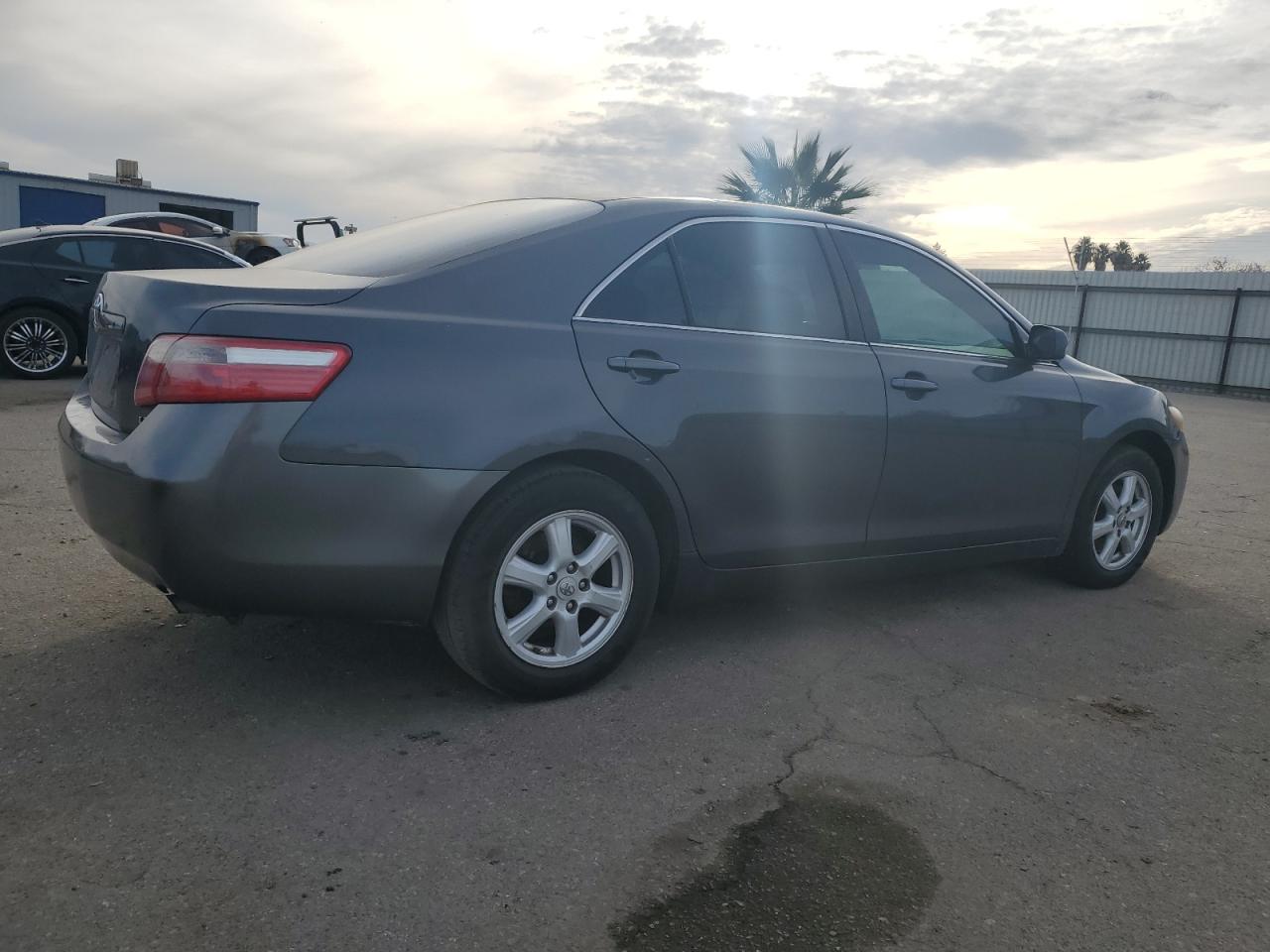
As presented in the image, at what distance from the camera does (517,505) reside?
311cm

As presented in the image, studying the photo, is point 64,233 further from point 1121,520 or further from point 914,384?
point 1121,520

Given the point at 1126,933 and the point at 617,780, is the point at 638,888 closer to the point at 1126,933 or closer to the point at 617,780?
the point at 617,780

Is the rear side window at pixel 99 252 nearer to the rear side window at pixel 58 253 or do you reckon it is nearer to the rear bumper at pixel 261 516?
the rear side window at pixel 58 253

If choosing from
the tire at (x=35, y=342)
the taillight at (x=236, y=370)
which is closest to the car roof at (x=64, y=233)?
the tire at (x=35, y=342)

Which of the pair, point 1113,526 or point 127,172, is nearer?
point 1113,526

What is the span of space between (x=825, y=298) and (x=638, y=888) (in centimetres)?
239

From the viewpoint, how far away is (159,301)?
289cm

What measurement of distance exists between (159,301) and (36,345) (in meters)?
8.69

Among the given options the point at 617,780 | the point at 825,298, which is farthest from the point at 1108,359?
the point at 617,780

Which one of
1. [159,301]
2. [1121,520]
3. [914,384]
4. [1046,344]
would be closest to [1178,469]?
[1121,520]

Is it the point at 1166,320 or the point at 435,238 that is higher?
the point at 435,238

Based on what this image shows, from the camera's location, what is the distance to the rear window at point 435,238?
130 inches

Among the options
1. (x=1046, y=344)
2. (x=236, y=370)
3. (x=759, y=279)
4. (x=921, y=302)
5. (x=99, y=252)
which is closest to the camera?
A: (x=236, y=370)

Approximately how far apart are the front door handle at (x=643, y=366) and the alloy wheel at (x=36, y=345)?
8.98 metres
